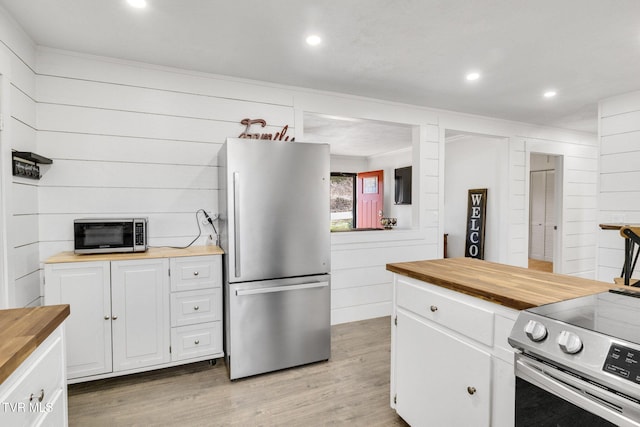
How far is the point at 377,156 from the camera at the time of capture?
25.5 feet

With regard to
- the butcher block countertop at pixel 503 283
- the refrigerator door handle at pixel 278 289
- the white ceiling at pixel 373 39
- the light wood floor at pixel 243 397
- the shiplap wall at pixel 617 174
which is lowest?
the light wood floor at pixel 243 397

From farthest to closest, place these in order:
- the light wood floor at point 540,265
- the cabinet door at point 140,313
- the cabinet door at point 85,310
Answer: the light wood floor at point 540,265, the cabinet door at point 140,313, the cabinet door at point 85,310

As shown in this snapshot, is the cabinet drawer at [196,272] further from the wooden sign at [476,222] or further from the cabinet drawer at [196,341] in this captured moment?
the wooden sign at [476,222]

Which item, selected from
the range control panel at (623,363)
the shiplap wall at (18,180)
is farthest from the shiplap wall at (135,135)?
the range control panel at (623,363)

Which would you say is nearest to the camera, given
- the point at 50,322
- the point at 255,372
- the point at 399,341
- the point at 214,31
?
the point at 50,322

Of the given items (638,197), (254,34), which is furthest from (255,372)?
(638,197)

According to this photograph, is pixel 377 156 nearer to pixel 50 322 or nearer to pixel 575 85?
pixel 575 85

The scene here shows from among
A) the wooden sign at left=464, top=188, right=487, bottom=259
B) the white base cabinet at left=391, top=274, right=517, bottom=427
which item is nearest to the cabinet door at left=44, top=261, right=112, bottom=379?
the white base cabinet at left=391, top=274, right=517, bottom=427

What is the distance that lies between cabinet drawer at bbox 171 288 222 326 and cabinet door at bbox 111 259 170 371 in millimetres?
63

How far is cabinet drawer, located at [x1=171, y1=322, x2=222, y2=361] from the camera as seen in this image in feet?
8.09

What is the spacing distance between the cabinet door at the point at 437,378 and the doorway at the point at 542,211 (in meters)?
6.22

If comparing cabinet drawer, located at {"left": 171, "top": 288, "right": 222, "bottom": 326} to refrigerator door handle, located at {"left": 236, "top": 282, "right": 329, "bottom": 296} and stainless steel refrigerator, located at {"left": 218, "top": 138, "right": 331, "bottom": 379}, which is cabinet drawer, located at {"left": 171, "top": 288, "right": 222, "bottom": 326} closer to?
stainless steel refrigerator, located at {"left": 218, "top": 138, "right": 331, "bottom": 379}

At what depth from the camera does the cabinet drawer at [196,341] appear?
246 centimetres

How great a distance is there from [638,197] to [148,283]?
16.0ft
